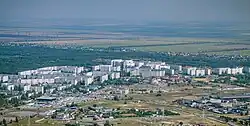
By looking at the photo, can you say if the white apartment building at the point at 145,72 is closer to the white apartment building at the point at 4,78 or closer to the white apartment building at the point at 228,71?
the white apartment building at the point at 228,71

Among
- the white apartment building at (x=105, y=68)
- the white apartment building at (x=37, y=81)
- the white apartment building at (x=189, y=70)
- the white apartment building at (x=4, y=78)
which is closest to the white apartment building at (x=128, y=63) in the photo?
the white apartment building at (x=105, y=68)

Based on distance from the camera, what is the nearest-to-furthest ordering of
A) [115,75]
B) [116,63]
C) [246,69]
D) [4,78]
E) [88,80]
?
[4,78] → [88,80] → [115,75] → [246,69] → [116,63]

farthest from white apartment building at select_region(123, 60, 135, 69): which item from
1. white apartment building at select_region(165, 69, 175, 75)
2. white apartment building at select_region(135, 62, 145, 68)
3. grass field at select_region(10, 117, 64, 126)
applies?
grass field at select_region(10, 117, 64, 126)

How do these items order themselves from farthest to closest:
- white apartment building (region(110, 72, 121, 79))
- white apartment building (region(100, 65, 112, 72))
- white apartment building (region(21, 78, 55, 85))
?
1. white apartment building (region(100, 65, 112, 72))
2. white apartment building (region(110, 72, 121, 79))
3. white apartment building (region(21, 78, 55, 85))

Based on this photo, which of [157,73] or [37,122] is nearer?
[37,122]

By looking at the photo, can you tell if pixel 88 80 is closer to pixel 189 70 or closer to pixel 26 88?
pixel 26 88

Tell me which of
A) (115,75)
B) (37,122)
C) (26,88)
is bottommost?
(37,122)

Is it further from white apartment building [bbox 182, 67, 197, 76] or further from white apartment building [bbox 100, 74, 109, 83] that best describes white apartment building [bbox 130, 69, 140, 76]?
white apartment building [bbox 182, 67, 197, 76]

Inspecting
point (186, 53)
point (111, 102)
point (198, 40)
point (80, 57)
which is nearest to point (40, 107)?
point (111, 102)

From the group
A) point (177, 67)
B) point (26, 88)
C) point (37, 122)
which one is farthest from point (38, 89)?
point (177, 67)
